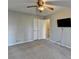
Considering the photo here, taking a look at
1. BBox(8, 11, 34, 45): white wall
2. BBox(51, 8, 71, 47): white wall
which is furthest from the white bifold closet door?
BBox(51, 8, 71, 47): white wall

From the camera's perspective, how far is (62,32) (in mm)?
6684

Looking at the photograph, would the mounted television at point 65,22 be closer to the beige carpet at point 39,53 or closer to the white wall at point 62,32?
the white wall at point 62,32

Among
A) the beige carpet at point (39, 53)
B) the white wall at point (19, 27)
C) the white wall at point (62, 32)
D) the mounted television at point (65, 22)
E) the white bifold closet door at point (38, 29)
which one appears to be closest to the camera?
the beige carpet at point (39, 53)

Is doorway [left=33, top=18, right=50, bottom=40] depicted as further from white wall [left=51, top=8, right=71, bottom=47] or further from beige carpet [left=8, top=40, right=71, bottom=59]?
beige carpet [left=8, top=40, right=71, bottom=59]

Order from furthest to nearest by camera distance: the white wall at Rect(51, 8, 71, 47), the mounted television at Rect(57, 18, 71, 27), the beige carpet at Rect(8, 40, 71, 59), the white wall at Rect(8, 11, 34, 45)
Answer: the white wall at Rect(8, 11, 34, 45)
the white wall at Rect(51, 8, 71, 47)
the mounted television at Rect(57, 18, 71, 27)
the beige carpet at Rect(8, 40, 71, 59)

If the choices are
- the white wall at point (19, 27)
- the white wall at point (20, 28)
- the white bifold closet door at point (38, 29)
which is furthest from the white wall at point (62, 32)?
the white wall at point (19, 27)

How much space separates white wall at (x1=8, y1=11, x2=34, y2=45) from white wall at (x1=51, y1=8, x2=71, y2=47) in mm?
1853

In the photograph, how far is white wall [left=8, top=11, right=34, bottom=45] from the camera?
6434 millimetres

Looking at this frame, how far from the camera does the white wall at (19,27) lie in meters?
6.43

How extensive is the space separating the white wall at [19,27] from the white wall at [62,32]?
1853mm

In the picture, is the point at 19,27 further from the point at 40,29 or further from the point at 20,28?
the point at 40,29

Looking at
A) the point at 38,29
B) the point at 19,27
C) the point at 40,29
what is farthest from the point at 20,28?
the point at 40,29

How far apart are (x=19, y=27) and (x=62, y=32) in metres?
2.98
